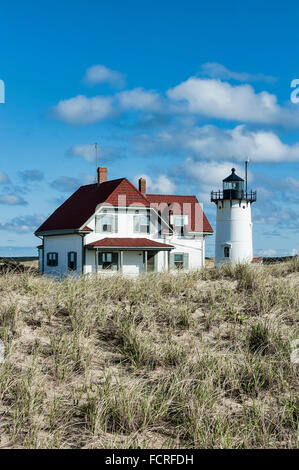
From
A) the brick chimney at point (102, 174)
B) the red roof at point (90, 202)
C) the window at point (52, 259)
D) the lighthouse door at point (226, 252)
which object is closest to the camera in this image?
the red roof at point (90, 202)

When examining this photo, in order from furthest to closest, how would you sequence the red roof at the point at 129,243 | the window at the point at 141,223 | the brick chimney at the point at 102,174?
the brick chimney at the point at 102,174, the window at the point at 141,223, the red roof at the point at 129,243

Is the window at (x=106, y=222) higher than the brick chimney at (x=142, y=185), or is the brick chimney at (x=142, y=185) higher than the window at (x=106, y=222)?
the brick chimney at (x=142, y=185)

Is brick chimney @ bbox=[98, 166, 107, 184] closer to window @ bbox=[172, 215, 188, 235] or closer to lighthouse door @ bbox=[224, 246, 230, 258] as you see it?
window @ bbox=[172, 215, 188, 235]

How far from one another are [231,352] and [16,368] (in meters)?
3.48

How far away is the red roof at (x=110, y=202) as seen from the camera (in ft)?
113

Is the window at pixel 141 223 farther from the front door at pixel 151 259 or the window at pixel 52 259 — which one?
the window at pixel 52 259

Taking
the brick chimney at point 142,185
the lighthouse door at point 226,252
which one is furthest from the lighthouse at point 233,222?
the brick chimney at point 142,185

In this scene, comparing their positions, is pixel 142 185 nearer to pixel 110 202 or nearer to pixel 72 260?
pixel 110 202

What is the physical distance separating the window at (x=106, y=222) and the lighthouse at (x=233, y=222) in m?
12.0

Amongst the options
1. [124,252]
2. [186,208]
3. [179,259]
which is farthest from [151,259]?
[186,208]

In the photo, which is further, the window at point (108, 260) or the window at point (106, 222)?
the window at point (106, 222)

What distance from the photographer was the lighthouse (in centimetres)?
4262

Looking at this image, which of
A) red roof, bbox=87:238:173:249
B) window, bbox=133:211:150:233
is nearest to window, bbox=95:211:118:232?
red roof, bbox=87:238:173:249
